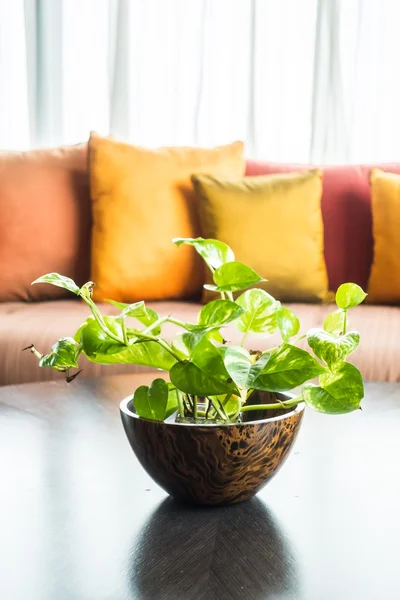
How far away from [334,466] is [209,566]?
28 cm

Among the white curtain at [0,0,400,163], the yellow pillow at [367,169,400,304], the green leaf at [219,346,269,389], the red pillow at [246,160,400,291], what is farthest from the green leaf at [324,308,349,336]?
the white curtain at [0,0,400,163]

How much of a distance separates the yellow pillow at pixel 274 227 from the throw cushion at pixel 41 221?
0.44 metres

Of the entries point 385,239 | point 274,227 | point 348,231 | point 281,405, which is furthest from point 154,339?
point 348,231

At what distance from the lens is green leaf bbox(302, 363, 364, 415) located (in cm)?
68

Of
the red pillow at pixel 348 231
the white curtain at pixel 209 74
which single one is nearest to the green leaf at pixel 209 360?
the red pillow at pixel 348 231

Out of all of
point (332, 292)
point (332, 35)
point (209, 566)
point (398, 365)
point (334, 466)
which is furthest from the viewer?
point (332, 35)

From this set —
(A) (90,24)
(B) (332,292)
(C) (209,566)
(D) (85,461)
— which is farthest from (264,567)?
(A) (90,24)

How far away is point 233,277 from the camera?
737 millimetres

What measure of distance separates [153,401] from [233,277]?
0.14 metres

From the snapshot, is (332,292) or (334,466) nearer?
(334,466)

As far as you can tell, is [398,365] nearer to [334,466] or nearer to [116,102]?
[334,466]

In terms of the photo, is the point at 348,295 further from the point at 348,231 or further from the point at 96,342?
the point at 348,231

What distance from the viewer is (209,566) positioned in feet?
2.06

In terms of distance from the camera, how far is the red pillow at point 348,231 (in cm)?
241
